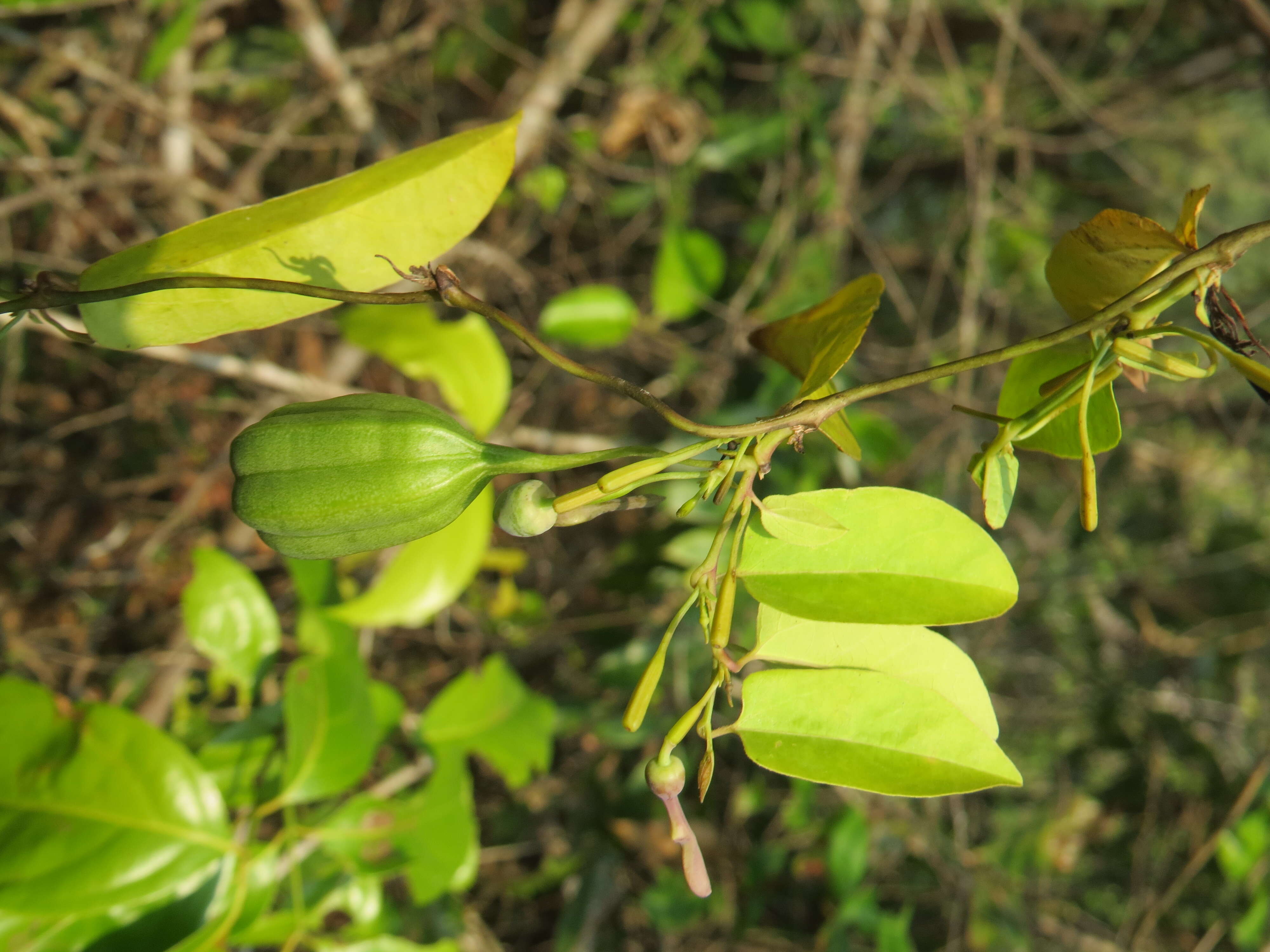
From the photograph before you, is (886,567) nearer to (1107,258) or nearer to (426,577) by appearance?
(1107,258)

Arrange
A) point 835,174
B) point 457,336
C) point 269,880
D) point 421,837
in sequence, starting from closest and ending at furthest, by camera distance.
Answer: point 269,880 < point 421,837 < point 457,336 < point 835,174

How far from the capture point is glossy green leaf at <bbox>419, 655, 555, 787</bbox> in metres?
1.26

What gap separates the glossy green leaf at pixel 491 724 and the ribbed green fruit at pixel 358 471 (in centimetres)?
80

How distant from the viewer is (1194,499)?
2.64m

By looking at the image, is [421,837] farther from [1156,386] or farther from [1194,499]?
[1194,499]

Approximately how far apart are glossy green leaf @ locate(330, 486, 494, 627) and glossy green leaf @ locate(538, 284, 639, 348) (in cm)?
47

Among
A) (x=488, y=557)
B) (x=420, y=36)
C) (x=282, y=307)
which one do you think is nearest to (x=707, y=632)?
(x=282, y=307)

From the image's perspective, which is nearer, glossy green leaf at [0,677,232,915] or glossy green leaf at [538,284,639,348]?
glossy green leaf at [0,677,232,915]

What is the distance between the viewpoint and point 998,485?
1.65ft

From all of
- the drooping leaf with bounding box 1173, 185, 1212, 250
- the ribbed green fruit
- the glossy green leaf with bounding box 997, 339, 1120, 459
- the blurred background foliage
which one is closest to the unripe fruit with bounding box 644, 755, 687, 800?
the ribbed green fruit

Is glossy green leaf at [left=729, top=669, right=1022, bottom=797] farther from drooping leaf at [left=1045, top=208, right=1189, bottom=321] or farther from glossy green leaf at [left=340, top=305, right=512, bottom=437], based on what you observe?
glossy green leaf at [left=340, top=305, right=512, bottom=437]

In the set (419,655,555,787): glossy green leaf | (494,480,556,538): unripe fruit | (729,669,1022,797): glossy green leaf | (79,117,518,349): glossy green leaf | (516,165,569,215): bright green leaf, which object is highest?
(79,117,518,349): glossy green leaf

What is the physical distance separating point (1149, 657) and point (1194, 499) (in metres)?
0.60

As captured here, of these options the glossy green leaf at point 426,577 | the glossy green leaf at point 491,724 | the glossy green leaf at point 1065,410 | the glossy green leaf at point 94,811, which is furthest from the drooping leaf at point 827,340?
the glossy green leaf at point 491,724
